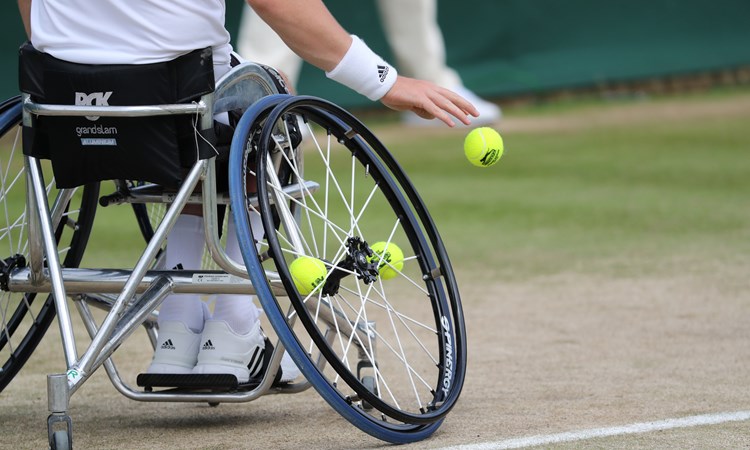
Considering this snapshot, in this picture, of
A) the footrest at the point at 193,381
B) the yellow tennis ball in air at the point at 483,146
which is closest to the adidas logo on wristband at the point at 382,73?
the yellow tennis ball in air at the point at 483,146

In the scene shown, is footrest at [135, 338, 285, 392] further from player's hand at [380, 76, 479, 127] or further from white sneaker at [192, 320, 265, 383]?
player's hand at [380, 76, 479, 127]

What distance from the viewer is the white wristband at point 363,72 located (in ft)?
10.7

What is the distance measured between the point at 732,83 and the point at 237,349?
1157 cm

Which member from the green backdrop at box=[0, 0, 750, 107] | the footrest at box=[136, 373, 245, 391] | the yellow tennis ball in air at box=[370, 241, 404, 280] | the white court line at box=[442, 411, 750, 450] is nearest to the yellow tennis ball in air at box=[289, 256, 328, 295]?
the yellow tennis ball in air at box=[370, 241, 404, 280]

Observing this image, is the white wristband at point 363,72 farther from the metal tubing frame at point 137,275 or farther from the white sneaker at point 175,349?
the white sneaker at point 175,349

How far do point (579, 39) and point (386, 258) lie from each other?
10285 mm

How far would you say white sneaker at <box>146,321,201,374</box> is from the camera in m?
3.48

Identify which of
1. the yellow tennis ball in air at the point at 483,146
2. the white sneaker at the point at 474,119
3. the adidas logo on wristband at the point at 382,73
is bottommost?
the yellow tennis ball in air at the point at 483,146

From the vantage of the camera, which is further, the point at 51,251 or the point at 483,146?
the point at 483,146

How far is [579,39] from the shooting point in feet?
43.5

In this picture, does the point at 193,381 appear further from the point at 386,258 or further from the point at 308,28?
the point at 308,28

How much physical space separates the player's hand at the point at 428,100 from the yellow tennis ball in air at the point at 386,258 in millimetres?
364

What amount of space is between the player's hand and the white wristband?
0.03 meters

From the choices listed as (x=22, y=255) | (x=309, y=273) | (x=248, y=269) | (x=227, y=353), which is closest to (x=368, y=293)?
(x=309, y=273)
